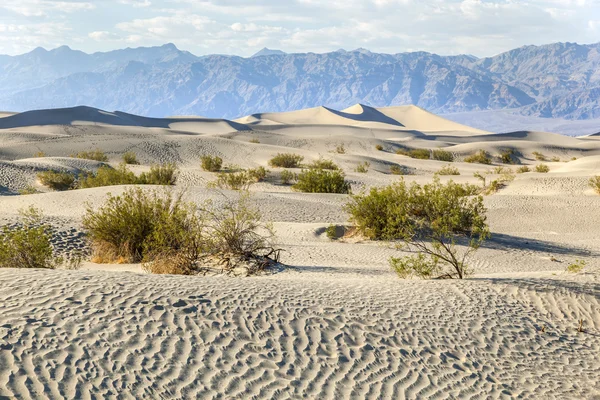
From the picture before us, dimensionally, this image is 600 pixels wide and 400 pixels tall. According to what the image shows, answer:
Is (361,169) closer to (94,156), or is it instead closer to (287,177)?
(287,177)

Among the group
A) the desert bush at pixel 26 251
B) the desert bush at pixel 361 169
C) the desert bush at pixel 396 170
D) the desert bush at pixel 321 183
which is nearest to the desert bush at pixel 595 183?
the desert bush at pixel 321 183

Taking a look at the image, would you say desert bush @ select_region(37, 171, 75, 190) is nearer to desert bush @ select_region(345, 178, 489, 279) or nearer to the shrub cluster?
the shrub cluster

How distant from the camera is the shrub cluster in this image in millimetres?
9805

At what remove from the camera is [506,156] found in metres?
52.5

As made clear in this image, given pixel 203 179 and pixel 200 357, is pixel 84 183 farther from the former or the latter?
pixel 200 357

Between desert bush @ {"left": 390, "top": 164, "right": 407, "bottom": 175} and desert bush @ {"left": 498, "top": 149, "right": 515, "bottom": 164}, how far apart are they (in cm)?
1847

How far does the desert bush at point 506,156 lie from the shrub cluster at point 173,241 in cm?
4438

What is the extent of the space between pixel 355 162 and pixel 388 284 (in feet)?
90.5

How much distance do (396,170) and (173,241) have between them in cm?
2588

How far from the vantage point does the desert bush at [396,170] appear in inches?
1358

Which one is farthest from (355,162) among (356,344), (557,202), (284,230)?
(356,344)

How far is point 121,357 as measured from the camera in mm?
5070

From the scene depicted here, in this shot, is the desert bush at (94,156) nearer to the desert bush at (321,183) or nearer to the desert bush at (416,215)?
the desert bush at (321,183)

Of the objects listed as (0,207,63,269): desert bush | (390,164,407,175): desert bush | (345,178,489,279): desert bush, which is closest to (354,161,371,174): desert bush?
(390,164,407,175): desert bush
